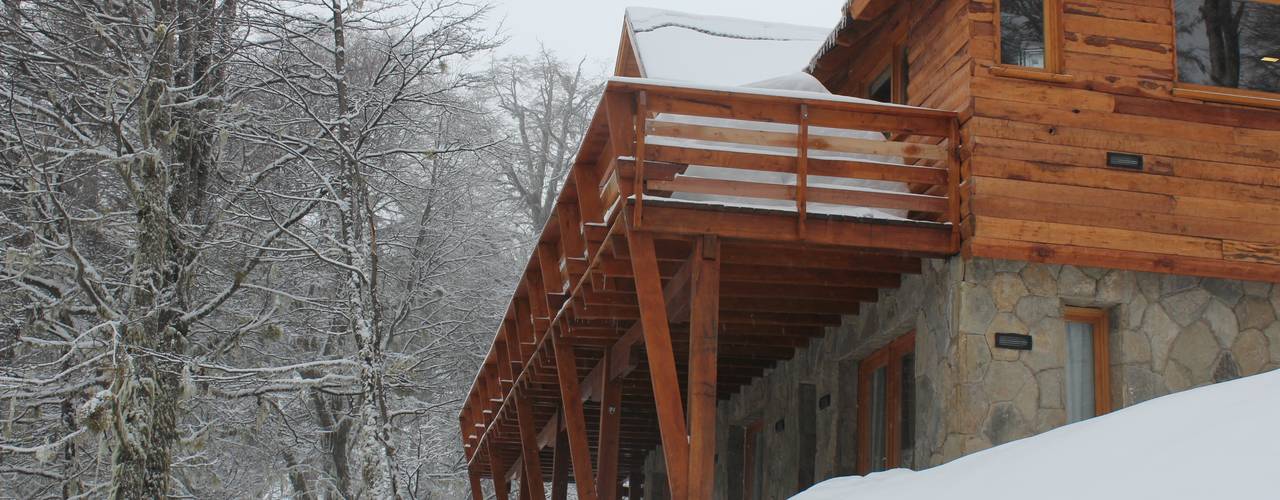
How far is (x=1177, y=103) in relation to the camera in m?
10.9

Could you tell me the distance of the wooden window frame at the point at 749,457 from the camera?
16.1 meters

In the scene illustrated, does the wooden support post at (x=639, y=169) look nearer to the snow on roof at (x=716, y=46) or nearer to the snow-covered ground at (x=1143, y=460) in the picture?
the snow-covered ground at (x=1143, y=460)

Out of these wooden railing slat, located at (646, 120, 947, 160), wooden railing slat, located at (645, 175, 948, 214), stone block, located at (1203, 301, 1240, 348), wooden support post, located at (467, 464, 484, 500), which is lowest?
wooden support post, located at (467, 464, 484, 500)

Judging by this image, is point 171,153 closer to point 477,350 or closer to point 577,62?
point 477,350

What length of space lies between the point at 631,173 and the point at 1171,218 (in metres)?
4.27

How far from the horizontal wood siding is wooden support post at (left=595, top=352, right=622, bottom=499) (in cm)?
467

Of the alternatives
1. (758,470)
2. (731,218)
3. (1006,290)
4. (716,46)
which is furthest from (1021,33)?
(716,46)

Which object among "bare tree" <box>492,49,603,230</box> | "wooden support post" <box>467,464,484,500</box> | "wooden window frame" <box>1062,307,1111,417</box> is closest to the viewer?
"wooden window frame" <box>1062,307,1111,417</box>

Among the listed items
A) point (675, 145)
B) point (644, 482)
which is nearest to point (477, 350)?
point (644, 482)

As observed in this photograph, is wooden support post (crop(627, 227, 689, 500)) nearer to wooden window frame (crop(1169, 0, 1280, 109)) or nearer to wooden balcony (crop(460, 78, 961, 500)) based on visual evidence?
wooden balcony (crop(460, 78, 961, 500))

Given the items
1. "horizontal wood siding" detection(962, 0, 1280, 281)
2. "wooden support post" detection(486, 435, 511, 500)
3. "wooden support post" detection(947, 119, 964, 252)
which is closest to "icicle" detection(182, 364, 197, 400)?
"wooden support post" detection(486, 435, 511, 500)

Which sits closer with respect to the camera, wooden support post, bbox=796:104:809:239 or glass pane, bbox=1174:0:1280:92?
wooden support post, bbox=796:104:809:239

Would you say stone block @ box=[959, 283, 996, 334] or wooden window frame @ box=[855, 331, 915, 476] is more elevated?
stone block @ box=[959, 283, 996, 334]

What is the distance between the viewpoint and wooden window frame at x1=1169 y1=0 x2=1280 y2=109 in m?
10.9
